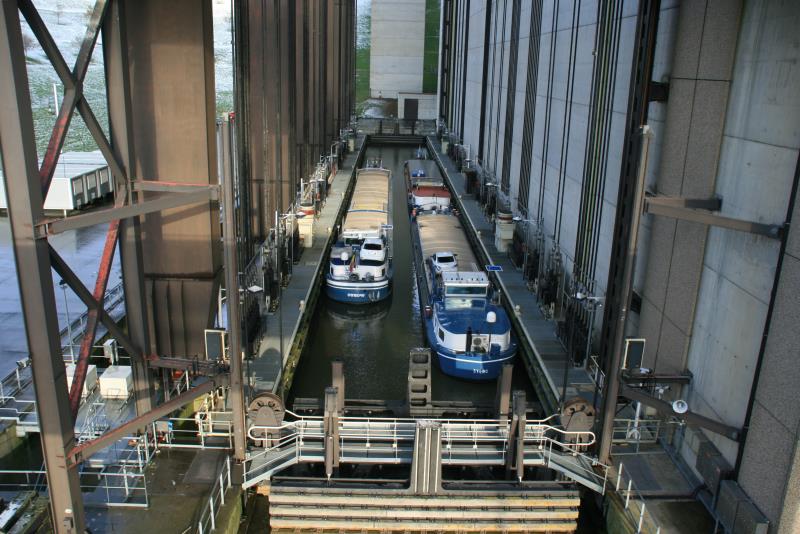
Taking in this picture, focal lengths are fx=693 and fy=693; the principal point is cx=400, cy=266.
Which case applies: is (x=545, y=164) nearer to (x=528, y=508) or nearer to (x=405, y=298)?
(x=405, y=298)

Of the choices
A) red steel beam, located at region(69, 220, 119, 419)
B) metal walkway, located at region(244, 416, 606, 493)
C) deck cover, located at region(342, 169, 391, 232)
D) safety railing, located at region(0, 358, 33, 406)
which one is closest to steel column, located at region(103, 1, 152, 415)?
red steel beam, located at region(69, 220, 119, 419)

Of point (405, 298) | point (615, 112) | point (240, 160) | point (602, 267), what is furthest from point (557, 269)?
point (240, 160)

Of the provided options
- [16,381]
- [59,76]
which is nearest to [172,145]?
[59,76]

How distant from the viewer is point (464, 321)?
1883 centimetres

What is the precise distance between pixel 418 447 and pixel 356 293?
41.9 feet

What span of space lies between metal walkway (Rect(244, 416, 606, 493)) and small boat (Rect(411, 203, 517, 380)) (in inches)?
203

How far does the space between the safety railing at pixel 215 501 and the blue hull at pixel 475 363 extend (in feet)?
25.3

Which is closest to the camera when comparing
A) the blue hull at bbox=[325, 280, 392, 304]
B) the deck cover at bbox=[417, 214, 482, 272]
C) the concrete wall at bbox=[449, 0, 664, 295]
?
the concrete wall at bbox=[449, 0, 664, 295]

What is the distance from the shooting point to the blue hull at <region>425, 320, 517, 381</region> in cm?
1817

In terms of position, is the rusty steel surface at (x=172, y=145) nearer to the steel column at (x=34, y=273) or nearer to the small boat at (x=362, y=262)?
the steel column at (x=34, y=273)

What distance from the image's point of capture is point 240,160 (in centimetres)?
1766

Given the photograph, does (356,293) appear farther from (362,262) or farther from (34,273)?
(34,273)

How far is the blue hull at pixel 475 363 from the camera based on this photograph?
18.2 meters

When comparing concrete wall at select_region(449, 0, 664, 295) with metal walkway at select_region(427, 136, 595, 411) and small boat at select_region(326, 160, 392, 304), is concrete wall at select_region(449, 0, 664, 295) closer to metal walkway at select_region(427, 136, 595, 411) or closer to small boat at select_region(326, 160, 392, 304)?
metal walkway at select_region(427, 136, 595, 411)
